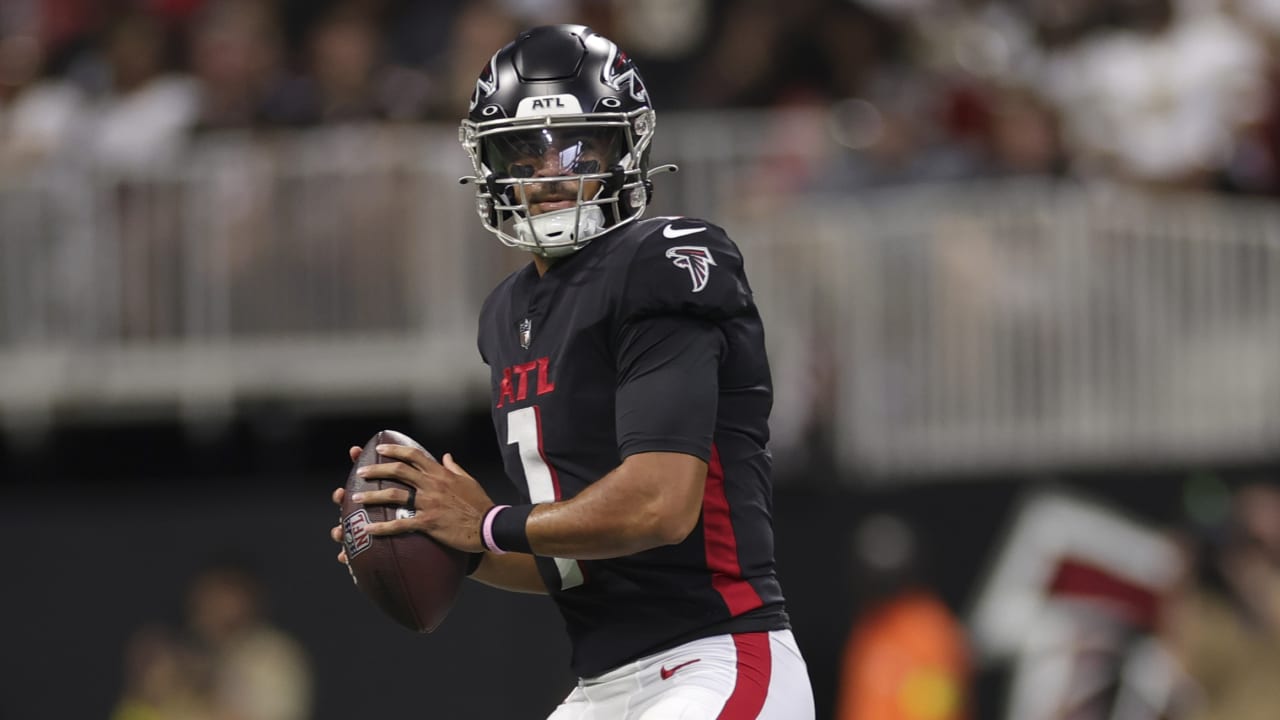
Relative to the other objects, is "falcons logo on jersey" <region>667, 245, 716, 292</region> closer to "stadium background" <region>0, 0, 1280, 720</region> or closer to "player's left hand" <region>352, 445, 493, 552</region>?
"player's left hand" <region>352, 445, 493, 552</region>

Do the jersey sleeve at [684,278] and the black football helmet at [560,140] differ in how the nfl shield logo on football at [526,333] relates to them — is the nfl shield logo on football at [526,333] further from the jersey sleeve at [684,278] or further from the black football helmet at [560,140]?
the jersey sleeve at [684,278]

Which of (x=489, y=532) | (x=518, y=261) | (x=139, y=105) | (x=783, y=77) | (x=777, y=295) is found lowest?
(x=777, y=295)

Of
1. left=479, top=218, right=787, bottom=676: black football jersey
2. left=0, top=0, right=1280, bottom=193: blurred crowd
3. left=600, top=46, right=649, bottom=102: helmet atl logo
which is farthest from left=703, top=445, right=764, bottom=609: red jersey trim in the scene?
left=0, top=0, right=1280, bottom=193: blurred crowd

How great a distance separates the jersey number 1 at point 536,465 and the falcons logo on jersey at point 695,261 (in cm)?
47

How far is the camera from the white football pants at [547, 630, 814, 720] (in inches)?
163

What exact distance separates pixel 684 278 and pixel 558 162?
45 centimetres

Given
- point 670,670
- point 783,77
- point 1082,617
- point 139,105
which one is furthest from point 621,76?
A: point 139,105

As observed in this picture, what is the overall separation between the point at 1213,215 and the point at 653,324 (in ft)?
21.7

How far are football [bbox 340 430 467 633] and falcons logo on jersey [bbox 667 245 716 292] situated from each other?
66cm

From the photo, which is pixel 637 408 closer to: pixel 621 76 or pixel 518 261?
pixel 621 76

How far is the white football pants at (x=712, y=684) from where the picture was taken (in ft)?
13.6

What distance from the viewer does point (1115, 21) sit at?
11.1 metres

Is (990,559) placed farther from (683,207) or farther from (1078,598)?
(683,207)

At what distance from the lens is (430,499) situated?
164 inches
